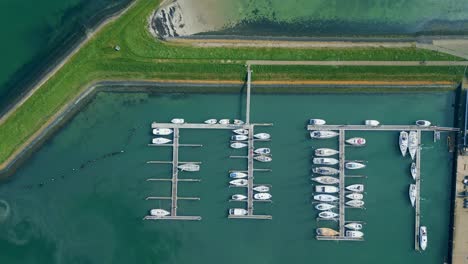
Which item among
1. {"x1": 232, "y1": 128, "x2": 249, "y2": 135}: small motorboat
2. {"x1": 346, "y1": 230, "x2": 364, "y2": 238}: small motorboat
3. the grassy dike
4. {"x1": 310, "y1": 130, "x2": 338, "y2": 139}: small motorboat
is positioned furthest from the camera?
{"x1": 232, "y1": 128, "x2": 249, "y2": 135}: small motorboat

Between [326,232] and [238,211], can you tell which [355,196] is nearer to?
[326,232]

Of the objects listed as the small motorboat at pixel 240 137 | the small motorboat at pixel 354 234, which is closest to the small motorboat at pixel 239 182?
the small motorboat at pixel 240 137

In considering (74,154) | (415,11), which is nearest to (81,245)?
(74,154)

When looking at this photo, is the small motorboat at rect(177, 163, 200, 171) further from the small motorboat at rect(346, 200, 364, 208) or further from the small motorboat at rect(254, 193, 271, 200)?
the small motorboat at rect(346, 200, 364, 208)

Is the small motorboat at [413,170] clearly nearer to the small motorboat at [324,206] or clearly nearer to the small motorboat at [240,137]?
the small motorboat at [324,206]

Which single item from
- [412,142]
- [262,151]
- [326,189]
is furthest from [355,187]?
[262,151]

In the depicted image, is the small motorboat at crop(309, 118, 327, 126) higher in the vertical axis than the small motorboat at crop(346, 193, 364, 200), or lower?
higher

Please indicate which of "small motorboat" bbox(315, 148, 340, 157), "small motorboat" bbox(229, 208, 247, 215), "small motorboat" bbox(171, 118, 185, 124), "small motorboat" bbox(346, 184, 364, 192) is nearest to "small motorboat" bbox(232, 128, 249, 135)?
"small motorboat" bbox(171, 118, 185, 124)
